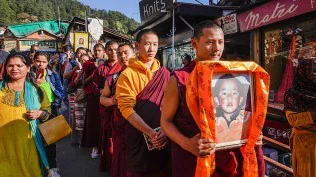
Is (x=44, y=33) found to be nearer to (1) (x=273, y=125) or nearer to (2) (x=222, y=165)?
(1) (x=273, y=125)

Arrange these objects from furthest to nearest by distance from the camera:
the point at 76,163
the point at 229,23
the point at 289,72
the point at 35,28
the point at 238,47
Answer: the point at 35,28 < the point at 238,47 < the point at 229,23 < the point at 289,72 < the point at 76,163

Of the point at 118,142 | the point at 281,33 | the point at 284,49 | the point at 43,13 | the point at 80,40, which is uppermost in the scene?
the point at 43,13

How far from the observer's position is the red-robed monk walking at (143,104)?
239cm

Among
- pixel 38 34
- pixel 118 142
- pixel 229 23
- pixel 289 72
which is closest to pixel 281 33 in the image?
pixel 289 72

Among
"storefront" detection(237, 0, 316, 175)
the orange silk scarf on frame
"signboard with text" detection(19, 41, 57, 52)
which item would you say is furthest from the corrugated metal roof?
the orange silk scarf on frame

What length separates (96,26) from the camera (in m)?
14.1

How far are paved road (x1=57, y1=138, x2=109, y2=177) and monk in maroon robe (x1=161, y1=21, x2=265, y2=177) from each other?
8.53 ft

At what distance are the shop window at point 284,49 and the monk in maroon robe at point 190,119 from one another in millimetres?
3056

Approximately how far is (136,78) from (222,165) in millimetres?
1141

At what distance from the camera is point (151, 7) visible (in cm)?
811

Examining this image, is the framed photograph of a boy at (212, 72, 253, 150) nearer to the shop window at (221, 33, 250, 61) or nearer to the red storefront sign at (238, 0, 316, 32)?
the red storefront sign at (238, 0, 316, 32)

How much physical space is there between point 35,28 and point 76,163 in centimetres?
2946

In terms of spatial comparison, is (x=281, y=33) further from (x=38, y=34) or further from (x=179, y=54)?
(x=38, y=34)

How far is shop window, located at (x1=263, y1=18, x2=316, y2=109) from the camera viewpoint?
4.44 metres
